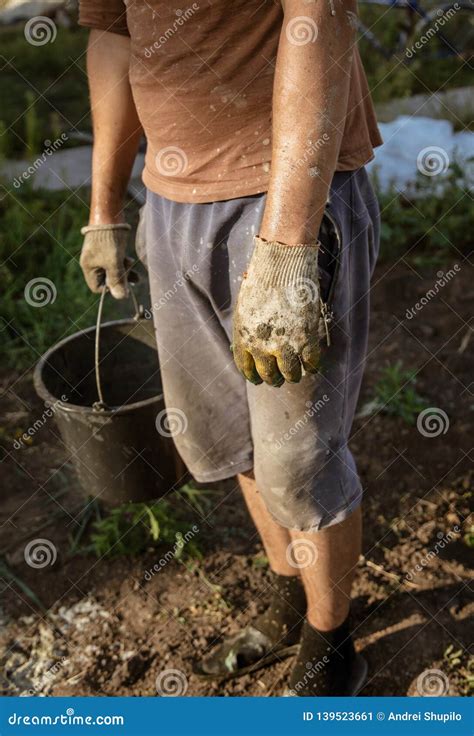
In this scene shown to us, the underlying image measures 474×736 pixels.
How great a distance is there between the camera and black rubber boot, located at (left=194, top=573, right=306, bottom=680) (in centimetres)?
235

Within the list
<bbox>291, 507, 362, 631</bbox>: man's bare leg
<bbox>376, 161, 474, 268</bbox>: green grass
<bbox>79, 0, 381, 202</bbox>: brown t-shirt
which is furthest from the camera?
<bbox>376, 161, 474, 268</bbox>: green grass

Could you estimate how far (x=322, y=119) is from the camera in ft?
5.03

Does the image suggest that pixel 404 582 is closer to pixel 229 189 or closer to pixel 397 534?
pixel 397 534

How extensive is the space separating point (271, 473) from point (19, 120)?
16.4ft

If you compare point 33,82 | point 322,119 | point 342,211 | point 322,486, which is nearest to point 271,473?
point 322,486

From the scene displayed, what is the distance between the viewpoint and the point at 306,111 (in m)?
1.52
